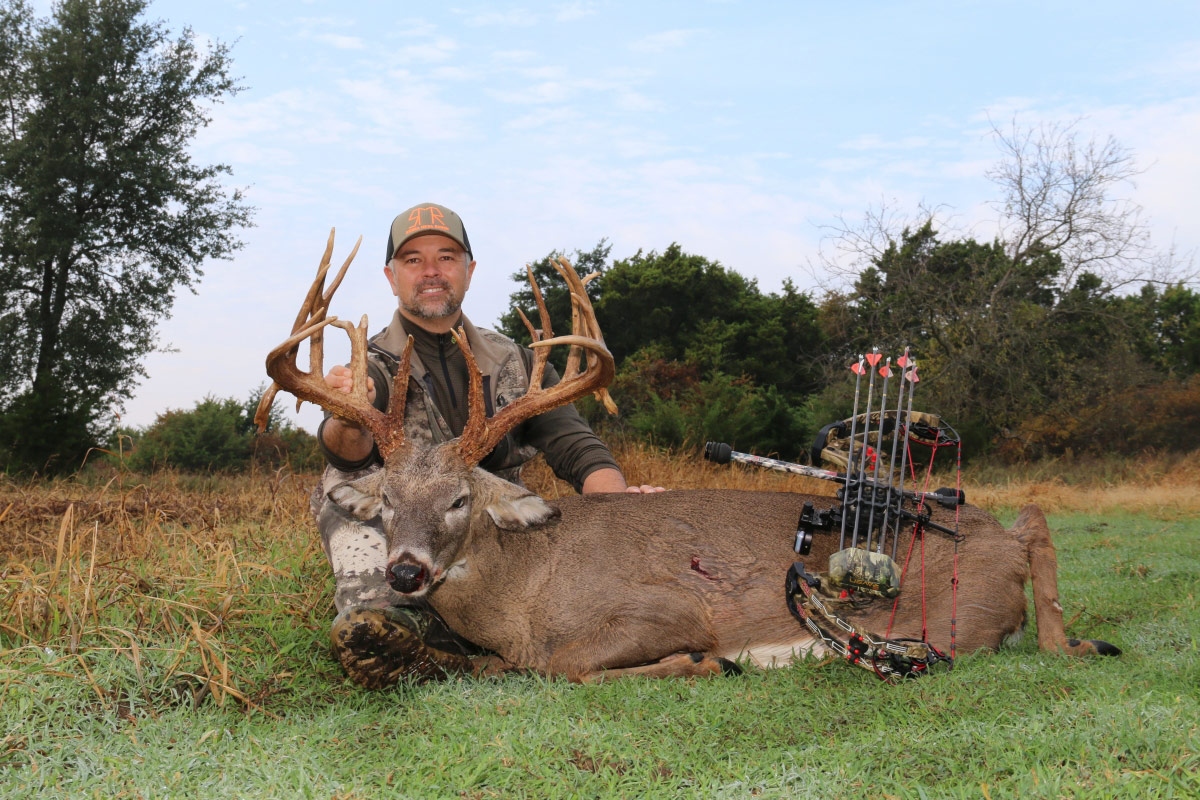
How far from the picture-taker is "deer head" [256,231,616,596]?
3795 mm

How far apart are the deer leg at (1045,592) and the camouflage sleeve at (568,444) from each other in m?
2.16

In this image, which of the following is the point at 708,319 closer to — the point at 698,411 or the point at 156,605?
the point at 698,411

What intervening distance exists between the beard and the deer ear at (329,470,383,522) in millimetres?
1347

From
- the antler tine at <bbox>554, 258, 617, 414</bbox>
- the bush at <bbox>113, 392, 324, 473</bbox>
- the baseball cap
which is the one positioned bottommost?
the bush at <bbox>113, 392, 324, 473</bbox>

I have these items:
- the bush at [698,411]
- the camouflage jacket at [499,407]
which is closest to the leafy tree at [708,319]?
the bush at [698,411]

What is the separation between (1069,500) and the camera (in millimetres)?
13492

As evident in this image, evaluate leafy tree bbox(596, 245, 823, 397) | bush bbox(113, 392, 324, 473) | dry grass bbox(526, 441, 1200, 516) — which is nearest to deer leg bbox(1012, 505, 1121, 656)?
dry grass bbox(526, 441, 1200, 516)

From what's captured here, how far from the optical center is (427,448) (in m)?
4.06

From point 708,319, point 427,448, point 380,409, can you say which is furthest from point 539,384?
point 708,319

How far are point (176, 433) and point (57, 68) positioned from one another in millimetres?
10366

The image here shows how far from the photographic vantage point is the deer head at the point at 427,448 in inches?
149

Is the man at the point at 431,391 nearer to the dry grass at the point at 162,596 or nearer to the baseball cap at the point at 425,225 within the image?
the baseball cap at the point at 425,225

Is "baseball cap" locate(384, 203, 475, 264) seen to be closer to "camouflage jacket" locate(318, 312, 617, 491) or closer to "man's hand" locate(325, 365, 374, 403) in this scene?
"camouflage jacket" locate(318, 312, 617, 491)

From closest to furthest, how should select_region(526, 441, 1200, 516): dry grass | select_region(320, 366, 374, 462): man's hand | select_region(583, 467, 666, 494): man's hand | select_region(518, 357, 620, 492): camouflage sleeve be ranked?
A: select_region(320, 366, 374, 462): man's hand → select_region(583, 467, 666, 494): man's hand → select_region(518, 357, 620, 492): camouflage sleeve → select_region(526, 441, 1200, 516): dry grass
